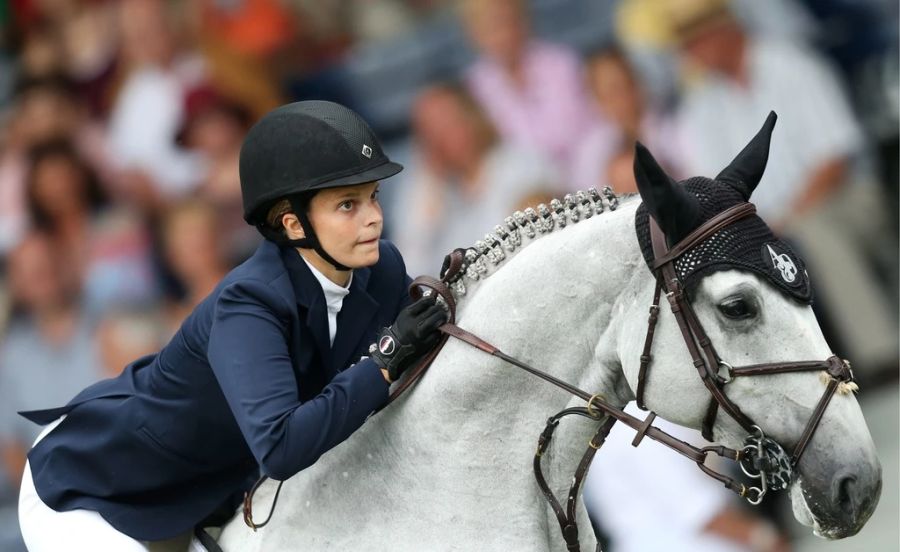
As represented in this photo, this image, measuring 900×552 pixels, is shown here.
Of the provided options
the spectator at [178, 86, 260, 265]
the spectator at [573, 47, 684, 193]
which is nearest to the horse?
the spectator at [573, 47, 684, 193]

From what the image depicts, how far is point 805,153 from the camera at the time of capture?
6230 mm

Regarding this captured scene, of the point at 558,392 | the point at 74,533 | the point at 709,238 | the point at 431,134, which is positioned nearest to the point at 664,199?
the point at 709,238

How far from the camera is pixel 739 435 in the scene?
2.55 metres

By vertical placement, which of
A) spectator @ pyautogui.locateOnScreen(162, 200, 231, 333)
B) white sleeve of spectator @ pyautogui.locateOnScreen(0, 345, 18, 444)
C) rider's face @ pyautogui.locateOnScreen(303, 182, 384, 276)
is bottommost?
white sleeve of spectator @ pyautogui.locateOnScreen(0, 345, 18, 444)

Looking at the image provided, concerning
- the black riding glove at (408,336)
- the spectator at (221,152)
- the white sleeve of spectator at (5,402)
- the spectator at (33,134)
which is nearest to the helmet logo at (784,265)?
the black riding glove at (408,336)

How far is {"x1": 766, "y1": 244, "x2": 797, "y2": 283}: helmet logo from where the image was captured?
2.49 metres

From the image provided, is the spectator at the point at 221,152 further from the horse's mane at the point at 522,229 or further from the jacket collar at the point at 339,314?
the horse's mane at the point at 522,229

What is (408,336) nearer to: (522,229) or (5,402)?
(522,229)

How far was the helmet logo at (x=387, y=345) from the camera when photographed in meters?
2.77

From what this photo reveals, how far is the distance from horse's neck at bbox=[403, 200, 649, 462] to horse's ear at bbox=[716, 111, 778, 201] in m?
0.23

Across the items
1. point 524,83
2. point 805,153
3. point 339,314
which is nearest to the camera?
point 339,314

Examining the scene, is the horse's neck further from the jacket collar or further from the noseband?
the jacket collar

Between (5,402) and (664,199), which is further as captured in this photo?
(5,402)

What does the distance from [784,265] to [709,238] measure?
0.53ft
